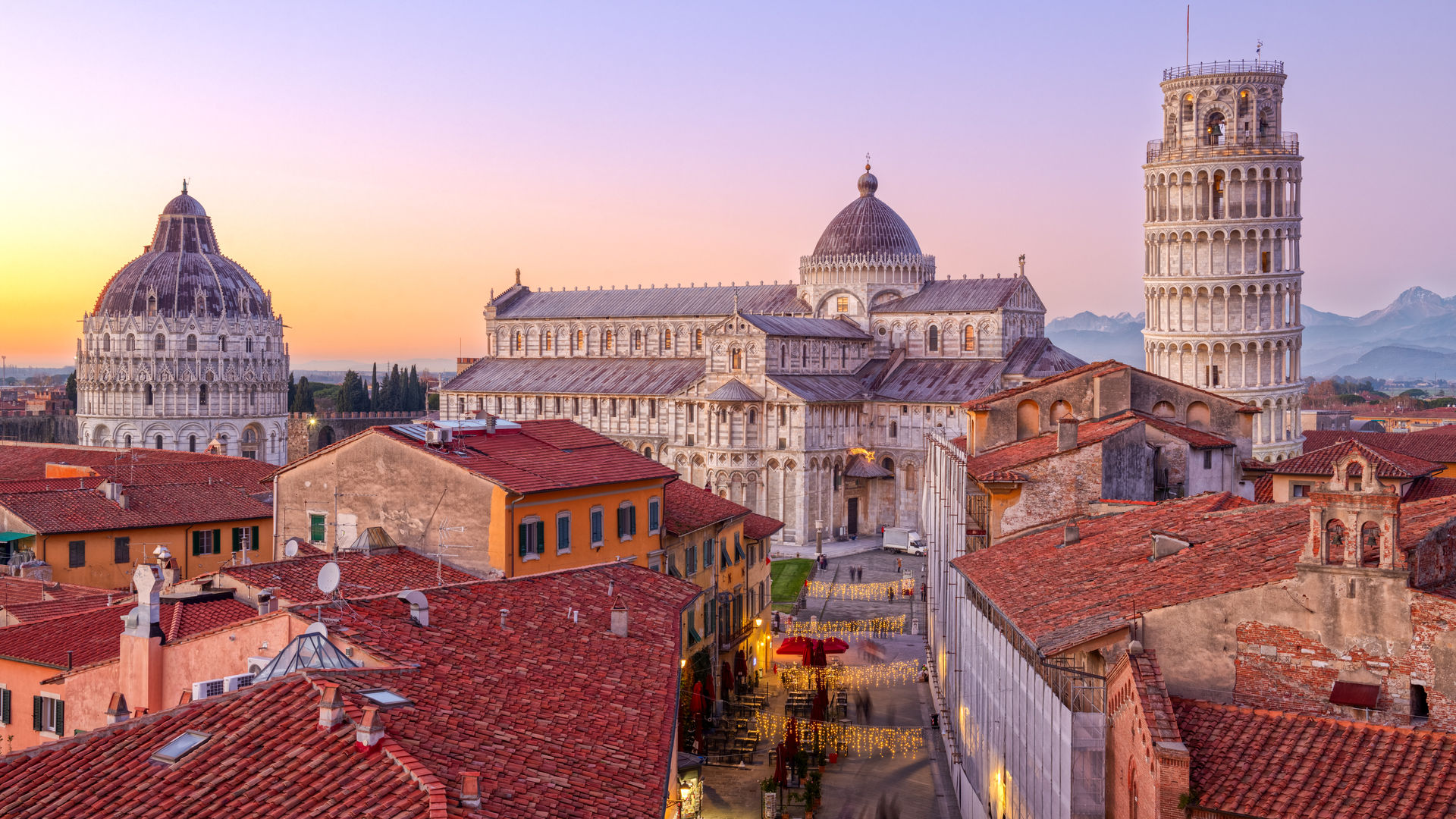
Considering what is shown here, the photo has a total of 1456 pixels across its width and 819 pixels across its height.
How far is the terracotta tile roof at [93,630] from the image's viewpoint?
22.0 meters

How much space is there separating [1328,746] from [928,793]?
1535cm

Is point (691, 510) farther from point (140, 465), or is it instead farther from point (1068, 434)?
point (140, 465)

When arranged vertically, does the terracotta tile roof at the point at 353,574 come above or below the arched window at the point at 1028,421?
below

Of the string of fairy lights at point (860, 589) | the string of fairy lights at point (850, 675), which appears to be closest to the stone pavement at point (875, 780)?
the string of fairy lights at point (850, 675)

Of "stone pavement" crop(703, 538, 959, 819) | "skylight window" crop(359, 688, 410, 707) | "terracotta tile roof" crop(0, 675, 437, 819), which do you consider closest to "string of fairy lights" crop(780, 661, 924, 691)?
"stone pavement" crop(703, 538, 959, 819)

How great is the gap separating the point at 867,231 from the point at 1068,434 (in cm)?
6172

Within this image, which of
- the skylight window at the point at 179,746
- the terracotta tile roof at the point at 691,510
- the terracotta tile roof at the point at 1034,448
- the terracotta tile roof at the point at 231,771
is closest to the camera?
the terracotta tile roof at the point at 231,771

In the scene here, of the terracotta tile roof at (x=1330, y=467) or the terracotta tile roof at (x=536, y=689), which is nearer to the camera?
the terracotta tile roof at (x=536, y=689)

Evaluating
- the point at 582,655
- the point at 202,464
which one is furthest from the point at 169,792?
the point at 202,464

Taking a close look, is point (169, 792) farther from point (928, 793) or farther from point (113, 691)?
point (928, 793)

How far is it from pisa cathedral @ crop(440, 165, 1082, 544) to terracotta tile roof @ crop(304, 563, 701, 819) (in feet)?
175

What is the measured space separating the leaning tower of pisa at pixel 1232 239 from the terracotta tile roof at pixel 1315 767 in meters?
62.8

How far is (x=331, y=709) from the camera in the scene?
13.8 meters

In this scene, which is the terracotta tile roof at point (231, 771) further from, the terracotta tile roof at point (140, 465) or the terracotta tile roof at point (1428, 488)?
the terracotta tile roof at point (140, 465)
